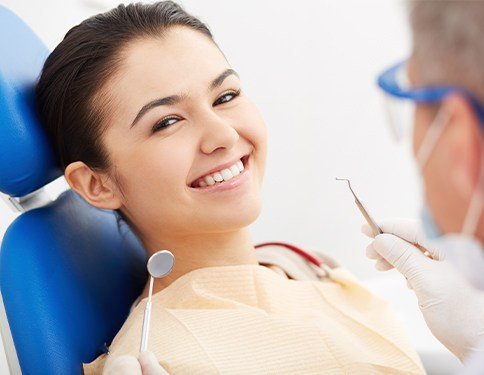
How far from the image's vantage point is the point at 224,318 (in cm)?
150

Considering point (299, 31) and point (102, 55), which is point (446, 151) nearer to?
point (102, 55)

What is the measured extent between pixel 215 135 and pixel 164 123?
0.12 meters

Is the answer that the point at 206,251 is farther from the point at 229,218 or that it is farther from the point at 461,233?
the point at 461,233

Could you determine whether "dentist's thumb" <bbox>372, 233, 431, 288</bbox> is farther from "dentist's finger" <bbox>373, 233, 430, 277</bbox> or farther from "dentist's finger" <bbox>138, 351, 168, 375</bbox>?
"dentist's finger" <bbox>138, 351, 168, 375</bbox>

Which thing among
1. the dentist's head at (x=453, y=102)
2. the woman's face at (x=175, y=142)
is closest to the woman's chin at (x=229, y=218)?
the woman's face at (x=175, y=142)

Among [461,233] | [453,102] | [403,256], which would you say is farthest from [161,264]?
[453,102]

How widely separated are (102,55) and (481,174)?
0.97 m

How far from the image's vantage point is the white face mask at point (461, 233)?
86cm

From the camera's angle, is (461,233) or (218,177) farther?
(218,177)

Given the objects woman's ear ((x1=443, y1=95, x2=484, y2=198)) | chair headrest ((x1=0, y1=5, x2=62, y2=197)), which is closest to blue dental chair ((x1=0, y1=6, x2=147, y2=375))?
chair headrest ((x1=0, y1=5, x2=62, y2=197))

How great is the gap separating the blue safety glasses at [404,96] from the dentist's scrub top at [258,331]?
1.98 feet

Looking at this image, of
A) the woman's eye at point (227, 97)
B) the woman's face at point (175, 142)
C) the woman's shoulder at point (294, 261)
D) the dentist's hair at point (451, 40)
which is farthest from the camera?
the woman's shoulder at point (294, 261)

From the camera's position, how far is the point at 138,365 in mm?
1302

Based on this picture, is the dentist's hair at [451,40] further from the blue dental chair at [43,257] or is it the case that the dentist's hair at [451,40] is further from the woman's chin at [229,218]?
the blue dental chair at [43,257]
